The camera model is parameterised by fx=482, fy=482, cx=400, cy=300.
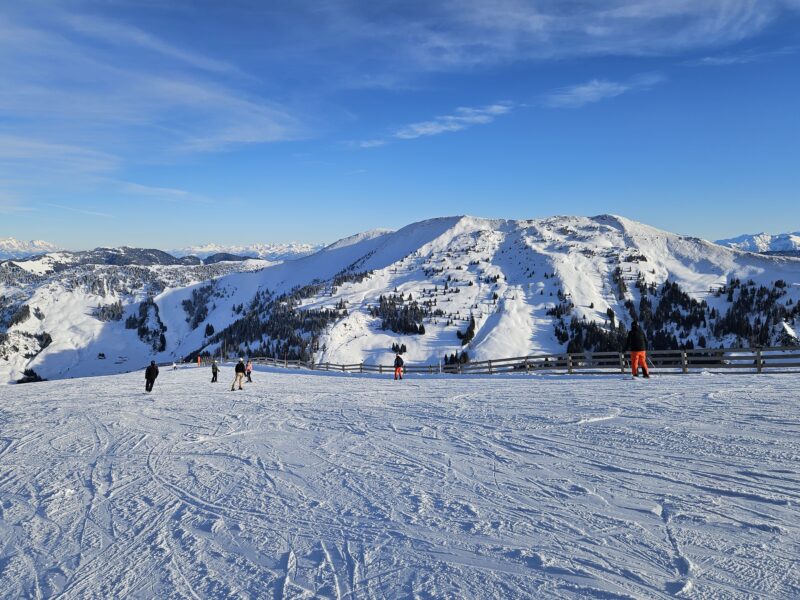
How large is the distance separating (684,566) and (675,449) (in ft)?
14.3

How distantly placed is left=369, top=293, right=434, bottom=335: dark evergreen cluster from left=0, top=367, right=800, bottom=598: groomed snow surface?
484 ft

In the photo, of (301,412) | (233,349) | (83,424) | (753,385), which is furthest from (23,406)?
(233,349)

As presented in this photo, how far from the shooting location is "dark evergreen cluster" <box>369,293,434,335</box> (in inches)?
6329

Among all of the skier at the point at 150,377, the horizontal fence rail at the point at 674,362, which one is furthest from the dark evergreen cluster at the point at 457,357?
the skier at the point at 150,377

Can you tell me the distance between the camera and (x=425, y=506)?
22.2ft

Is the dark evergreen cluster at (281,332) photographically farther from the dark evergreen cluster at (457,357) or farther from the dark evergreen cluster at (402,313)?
the dark evergreen cluster at (457,357)

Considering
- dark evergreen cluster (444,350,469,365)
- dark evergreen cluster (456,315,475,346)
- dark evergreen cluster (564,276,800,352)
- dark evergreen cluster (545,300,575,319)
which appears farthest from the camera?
A: dark evergreen cluster (545,300,575,319)

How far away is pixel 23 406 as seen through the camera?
20.2 m

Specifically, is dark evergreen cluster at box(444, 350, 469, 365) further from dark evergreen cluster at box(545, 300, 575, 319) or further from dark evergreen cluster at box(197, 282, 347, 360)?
dark evergreen cluster at box(545, 300, 575, 319)

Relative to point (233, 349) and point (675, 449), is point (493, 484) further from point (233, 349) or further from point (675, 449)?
point (233, 349)

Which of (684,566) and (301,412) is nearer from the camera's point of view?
(684,566)

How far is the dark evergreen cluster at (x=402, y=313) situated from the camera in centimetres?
16075

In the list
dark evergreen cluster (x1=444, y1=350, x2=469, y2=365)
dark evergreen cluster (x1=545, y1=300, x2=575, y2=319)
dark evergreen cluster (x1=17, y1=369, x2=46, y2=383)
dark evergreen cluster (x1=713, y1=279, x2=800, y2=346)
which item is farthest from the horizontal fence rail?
dark evergreen cluster (x1=17, y1=369, x2=46, y2=383)

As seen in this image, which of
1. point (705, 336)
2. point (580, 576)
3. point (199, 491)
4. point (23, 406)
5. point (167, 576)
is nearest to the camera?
point (580, 576)
